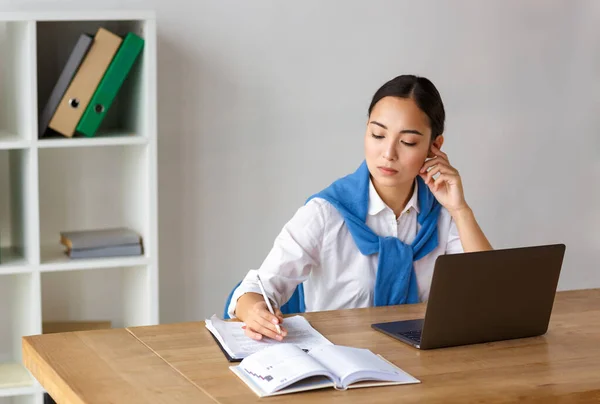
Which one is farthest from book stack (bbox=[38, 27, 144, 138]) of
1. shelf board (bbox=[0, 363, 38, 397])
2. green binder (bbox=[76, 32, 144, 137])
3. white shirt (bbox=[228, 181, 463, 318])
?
white shirt (bbox=[228, 181, 463, 318])

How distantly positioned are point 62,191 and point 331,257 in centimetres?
127

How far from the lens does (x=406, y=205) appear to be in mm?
2580

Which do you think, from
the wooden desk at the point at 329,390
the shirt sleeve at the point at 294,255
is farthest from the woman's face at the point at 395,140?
the wooden desk at the point at 329,390

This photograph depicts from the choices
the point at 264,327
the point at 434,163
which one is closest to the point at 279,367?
the point at 264,327

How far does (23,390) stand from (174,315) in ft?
2.27

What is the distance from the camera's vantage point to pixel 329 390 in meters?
1.74

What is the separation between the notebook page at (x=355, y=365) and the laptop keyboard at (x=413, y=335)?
6.5 inches

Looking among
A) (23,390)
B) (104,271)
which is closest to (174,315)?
(104,271)

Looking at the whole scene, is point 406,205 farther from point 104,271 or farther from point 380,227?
point 104,271

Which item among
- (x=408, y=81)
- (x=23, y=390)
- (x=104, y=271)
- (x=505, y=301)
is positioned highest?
(x=408, y=81)

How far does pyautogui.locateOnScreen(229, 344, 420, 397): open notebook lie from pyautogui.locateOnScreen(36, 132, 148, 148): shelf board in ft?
4.60

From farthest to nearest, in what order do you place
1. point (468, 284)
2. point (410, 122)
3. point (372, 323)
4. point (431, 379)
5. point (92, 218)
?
point (92, 218), point (410, 122), point (372, 323), point (468, 284), point (431, 379)

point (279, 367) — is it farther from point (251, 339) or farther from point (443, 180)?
point (443, 180)

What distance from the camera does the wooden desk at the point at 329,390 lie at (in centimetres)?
171
